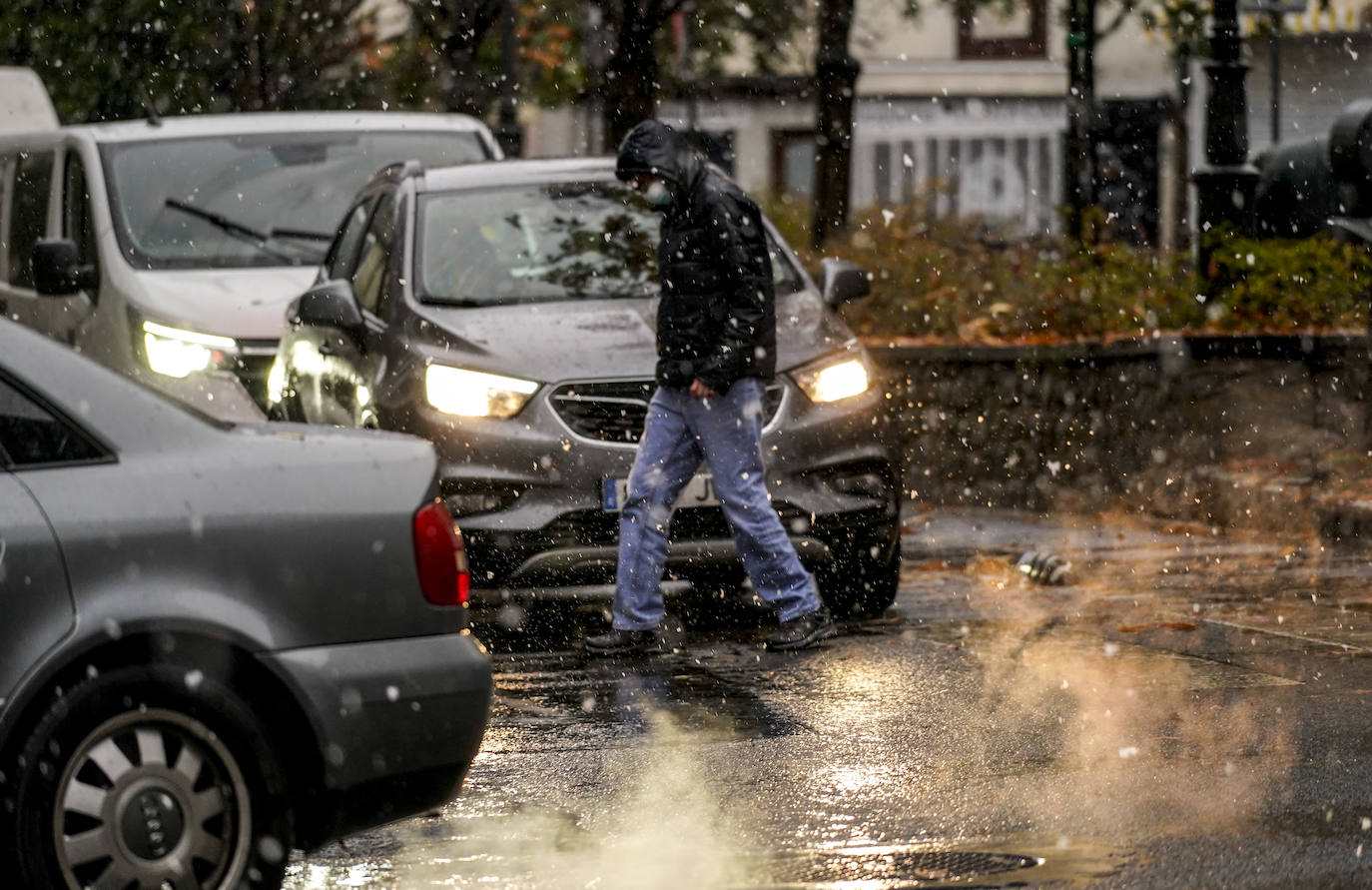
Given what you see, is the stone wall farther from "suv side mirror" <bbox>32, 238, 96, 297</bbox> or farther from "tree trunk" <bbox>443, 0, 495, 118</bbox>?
"tree trunk" <bbox>443, 0, 495, 118</bbox>

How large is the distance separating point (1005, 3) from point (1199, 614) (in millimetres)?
19199

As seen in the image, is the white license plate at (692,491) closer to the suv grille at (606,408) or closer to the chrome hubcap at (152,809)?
the suv grille at (606,408)

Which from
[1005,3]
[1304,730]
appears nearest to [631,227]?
[1304,730]

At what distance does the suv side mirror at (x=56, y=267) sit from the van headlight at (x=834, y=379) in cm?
384

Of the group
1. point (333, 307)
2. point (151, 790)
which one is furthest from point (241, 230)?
point (151, 790)

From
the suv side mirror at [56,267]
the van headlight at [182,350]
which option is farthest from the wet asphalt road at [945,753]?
the suv side mirror at [56,267]

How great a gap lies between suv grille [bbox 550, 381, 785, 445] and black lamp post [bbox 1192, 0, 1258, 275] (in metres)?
5.67

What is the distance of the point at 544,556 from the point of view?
368 inches

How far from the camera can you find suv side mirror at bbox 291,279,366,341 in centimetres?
1002

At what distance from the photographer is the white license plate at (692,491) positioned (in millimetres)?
9422

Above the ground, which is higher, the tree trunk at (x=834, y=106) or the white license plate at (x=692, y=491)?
the tree trunk at (x=834, y=106)

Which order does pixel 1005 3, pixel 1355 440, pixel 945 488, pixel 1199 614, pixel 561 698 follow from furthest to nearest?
pixel 1005 3
pixel 945 488
pixel 1355 440
pixel 1199 614
pixel 561 698

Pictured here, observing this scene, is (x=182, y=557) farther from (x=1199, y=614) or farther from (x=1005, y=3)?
(x=1005, y=3)

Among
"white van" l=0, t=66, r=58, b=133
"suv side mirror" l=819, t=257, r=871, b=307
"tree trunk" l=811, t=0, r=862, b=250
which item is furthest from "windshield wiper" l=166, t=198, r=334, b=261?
"tree trunk" l=811, t=0, r=862, b=250
